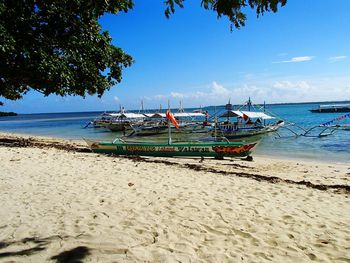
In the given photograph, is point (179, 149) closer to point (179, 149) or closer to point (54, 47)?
point (179, 149)

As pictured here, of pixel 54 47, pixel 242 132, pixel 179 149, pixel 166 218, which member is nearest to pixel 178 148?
pixel 179 149

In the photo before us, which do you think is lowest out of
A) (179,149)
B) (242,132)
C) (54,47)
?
(242,132)

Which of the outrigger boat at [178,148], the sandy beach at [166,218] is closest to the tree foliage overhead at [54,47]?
the outrigger boat at [178,148]

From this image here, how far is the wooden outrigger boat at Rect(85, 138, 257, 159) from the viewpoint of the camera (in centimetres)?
1558

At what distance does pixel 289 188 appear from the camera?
8422 millimetres

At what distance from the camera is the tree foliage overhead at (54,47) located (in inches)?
529

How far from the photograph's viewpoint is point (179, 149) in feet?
52.0

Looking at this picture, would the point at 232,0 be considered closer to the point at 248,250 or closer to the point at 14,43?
the point at 248,250

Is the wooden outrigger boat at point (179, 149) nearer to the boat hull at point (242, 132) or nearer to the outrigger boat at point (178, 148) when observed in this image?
the outrigger boat at point (178, 148)

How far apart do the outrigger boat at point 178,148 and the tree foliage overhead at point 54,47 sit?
12.5ft

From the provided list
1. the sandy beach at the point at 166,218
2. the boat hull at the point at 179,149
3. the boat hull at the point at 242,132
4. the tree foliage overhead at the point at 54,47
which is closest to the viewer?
the sandy beach at the point at 166,218

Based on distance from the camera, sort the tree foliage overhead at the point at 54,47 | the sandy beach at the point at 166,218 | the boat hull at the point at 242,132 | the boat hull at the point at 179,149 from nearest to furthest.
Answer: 1. the sandy beach at the point at 166,218
2. the tree foliage overhead at the point at 54,47
3. the boat hull at the point at 179,149
4. the boat hull at the point at 242,132

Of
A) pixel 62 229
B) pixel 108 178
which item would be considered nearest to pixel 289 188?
pixel 108 178

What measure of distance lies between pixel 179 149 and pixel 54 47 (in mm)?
8156
